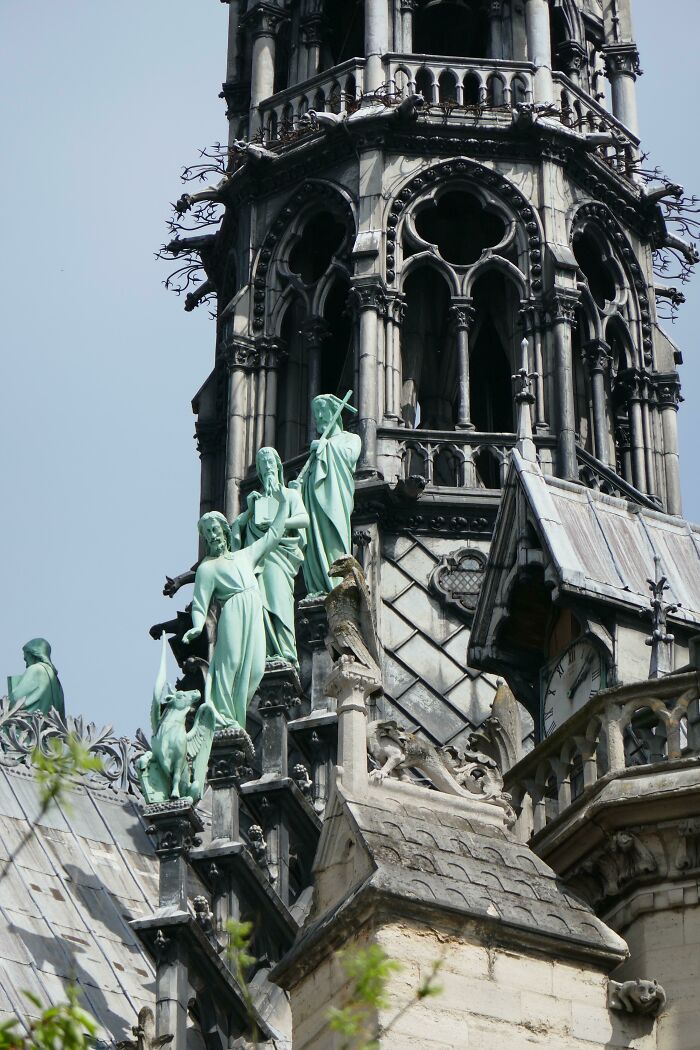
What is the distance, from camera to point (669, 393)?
40.5m

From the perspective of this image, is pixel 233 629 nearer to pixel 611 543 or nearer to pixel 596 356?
pixel 611 543

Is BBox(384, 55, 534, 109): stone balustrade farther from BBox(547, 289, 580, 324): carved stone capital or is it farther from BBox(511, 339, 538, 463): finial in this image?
BBox(511, 339, 538, 463): finial

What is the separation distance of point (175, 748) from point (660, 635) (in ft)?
25.0

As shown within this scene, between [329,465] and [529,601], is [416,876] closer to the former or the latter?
[529,601]

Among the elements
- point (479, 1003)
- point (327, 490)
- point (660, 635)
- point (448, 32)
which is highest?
point (448, 32)

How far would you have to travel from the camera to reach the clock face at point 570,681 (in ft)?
76.9

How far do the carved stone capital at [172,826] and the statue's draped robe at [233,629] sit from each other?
1.60 metres

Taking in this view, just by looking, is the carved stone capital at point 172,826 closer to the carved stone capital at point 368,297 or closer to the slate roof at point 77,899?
the slate roof at point 77,899

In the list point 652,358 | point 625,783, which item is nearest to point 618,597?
point 625,783

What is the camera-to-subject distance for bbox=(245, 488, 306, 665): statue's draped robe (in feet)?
105

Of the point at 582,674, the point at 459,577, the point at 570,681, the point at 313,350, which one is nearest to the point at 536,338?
the point at 313,350

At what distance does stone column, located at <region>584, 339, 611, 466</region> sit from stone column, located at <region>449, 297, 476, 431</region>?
5.11 feet

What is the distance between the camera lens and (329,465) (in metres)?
35.4

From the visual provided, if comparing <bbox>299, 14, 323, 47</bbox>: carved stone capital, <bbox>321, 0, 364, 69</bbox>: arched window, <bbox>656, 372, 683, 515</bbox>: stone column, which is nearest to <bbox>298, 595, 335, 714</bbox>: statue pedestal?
<bbox>656, 372, 683, 515</bbox>: stone column
